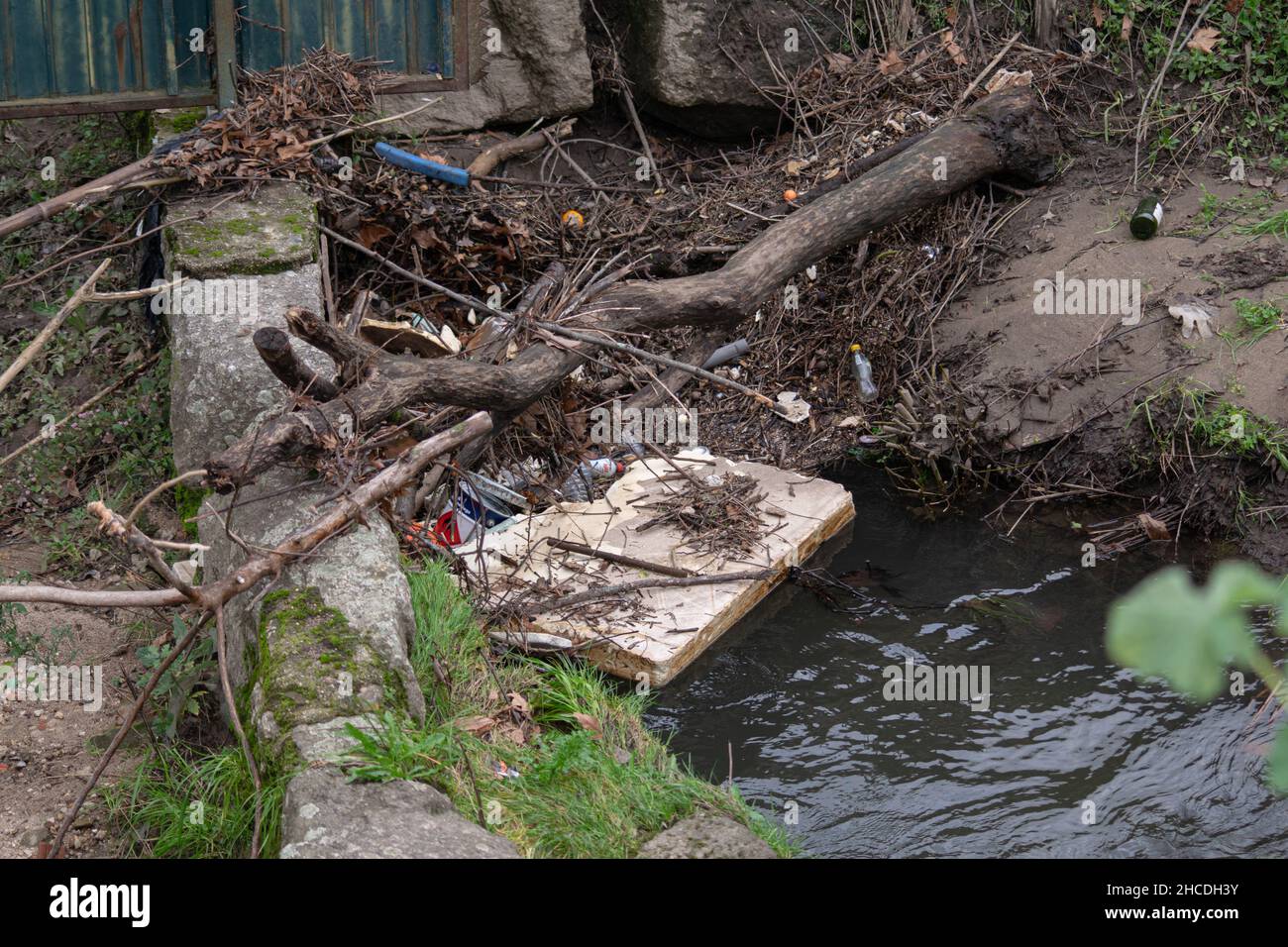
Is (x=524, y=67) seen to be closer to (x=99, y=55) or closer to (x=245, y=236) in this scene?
(x=99, y=55)

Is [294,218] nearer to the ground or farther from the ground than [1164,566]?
farther from the ground

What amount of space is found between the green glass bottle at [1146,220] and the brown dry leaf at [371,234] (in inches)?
157

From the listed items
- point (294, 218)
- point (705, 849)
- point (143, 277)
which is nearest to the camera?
point (705, 849)

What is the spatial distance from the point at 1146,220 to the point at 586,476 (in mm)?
3323

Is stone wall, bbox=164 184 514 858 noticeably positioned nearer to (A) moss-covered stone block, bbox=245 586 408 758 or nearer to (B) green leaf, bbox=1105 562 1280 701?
(A) moss-covered stone block, bbox=245 586 408 758

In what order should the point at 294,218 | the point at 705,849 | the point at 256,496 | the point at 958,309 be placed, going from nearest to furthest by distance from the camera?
the point at 705,849 → the point at 256,496 → the point at 294,218 → the point at 958,309

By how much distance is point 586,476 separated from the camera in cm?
587

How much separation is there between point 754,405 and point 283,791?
407cm

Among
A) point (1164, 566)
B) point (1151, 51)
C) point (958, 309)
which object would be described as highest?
point (1151, 51)

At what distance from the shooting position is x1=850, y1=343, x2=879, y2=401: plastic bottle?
6531 mm

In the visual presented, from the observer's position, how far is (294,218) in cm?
543

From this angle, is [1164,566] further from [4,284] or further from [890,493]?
[4,284]

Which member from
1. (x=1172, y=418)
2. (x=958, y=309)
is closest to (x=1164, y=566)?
(x=1172, y=418)

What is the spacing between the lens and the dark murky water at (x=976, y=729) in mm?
3893
